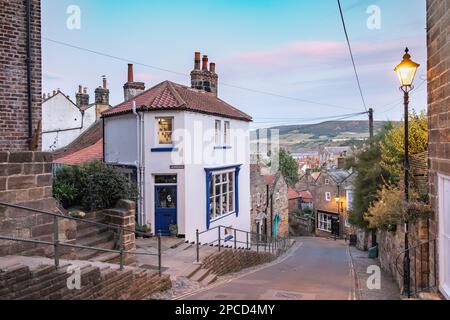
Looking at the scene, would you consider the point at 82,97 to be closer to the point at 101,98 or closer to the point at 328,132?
the point at 101,98

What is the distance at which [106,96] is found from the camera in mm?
26078

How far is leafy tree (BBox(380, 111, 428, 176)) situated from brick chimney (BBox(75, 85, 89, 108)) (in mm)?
21797

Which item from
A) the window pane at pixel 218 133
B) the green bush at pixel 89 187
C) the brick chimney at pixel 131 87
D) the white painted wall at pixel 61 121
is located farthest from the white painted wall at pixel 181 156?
the white painted wall at pixel 61 121

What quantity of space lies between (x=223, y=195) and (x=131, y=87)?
7.22m

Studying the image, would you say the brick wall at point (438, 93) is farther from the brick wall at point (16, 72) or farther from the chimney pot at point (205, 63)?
the chimney pot at point (205, 63)

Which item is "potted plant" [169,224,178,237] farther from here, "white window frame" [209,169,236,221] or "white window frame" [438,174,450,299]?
"white window frame" [438,174,450,299]

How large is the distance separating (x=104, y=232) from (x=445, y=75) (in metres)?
9.07

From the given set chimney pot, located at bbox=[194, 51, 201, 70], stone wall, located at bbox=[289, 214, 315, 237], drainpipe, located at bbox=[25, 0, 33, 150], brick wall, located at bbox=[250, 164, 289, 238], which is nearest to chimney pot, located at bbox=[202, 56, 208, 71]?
chimney pot, located at bbox=[194, 51, 201, 70]

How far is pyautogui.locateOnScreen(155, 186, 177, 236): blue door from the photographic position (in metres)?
14.9

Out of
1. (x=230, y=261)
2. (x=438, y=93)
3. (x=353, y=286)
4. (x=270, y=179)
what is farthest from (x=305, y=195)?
(x=438, y=93)

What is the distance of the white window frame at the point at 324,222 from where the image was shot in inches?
1575

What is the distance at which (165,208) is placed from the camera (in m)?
14.9
